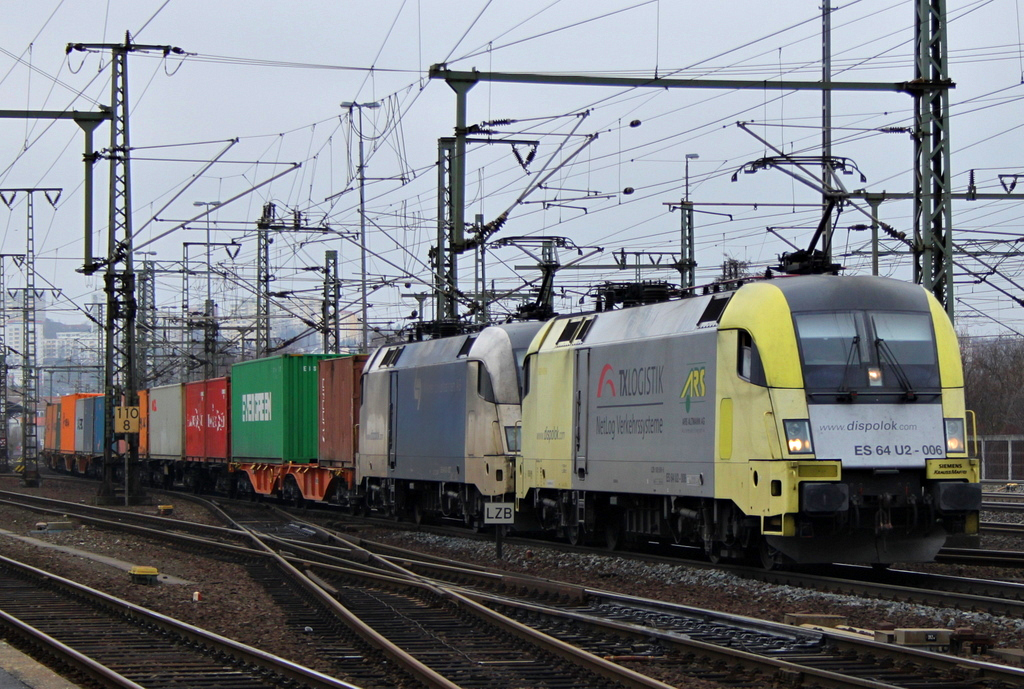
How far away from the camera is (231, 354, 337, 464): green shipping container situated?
108ft

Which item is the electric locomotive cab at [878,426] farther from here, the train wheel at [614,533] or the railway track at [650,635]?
the train wheel at [614,533]

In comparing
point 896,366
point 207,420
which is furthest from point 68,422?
point 896,366

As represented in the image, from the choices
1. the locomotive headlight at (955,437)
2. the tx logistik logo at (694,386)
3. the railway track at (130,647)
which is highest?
the tx logistik logo at (694,386)

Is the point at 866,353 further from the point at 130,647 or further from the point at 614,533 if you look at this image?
the point at 130,647

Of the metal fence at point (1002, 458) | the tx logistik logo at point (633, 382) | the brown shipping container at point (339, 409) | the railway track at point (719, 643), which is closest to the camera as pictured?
the railway track at point (719, 643)

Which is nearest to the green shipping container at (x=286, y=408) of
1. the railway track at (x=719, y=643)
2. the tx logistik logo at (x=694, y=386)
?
the tx logistik logo at (x=694, y=386)

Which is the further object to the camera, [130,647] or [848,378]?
[848,378]

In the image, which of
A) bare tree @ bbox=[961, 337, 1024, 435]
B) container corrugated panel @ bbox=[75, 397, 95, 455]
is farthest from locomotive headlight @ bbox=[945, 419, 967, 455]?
bare tree @ bbox=[961, 337, 1024, 435]

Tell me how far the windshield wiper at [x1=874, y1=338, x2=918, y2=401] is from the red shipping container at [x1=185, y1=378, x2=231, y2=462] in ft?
87.6

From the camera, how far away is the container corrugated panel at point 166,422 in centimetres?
4394

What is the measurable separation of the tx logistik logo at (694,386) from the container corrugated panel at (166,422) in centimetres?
3030

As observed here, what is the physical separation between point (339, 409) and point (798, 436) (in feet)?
59.0

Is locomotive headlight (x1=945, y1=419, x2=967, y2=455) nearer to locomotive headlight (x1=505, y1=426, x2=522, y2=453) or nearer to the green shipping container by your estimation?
locomotive headlight (x1=505, y1=426, x2=522, y2=453)

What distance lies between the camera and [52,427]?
68938mm
